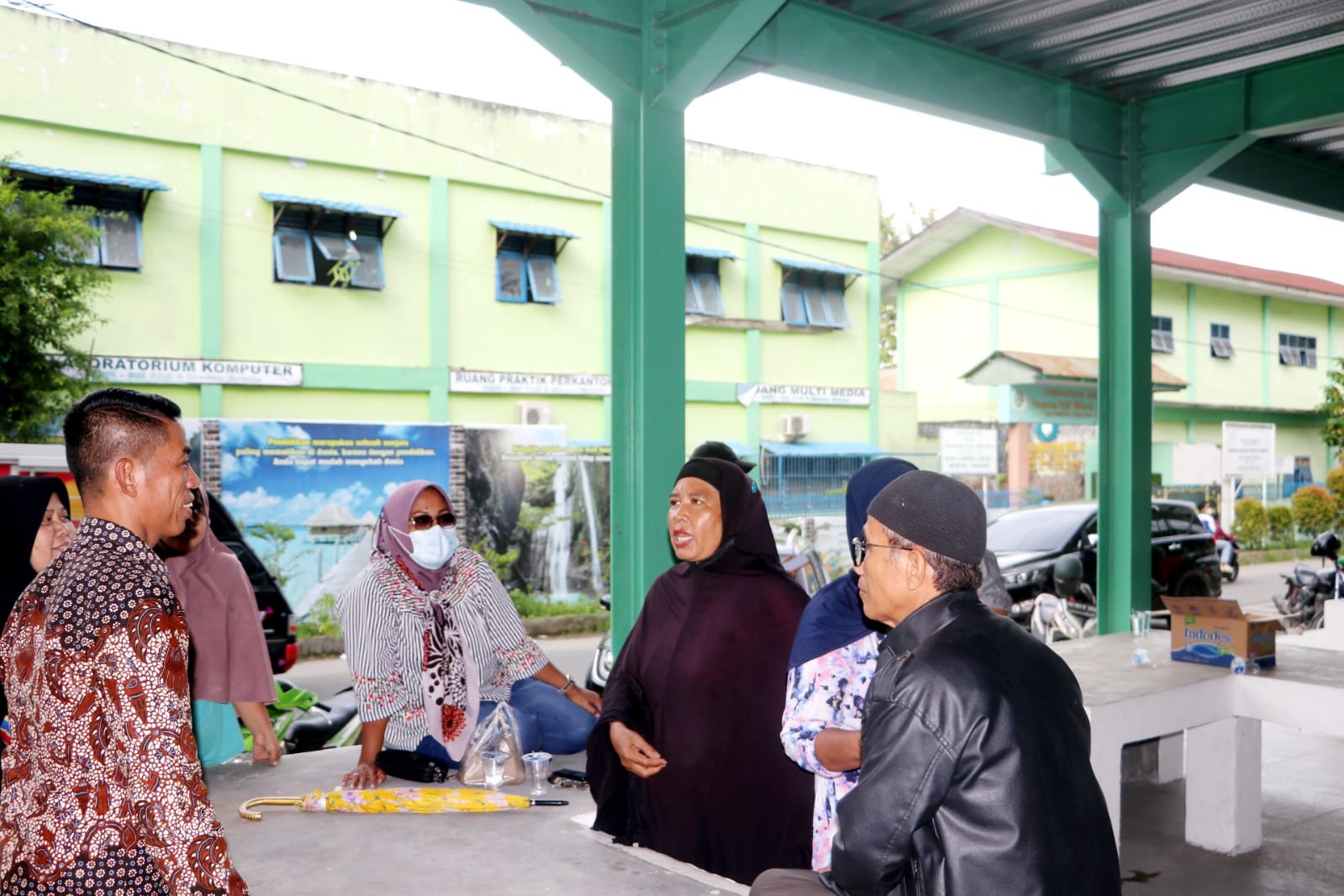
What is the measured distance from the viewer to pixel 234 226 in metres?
12.9

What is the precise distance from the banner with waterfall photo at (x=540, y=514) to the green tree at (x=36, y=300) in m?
4.55

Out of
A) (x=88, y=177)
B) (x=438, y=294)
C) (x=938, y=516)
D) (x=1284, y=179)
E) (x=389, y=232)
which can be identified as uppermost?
(x=88, y=177)

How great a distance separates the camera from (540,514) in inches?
572

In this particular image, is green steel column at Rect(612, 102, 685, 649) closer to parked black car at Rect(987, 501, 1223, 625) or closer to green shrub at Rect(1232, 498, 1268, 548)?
parked black car at Rect(987, 501, 1223, 625)

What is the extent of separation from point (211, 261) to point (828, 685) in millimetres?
11689

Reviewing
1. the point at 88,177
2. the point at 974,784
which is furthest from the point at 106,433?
the point at 88,177

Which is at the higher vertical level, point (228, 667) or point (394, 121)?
point (394, 121)

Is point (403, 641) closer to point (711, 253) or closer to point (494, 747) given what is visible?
point (494, 747)

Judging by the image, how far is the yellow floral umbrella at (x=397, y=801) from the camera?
383 centimetres

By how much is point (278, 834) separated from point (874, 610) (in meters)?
2.37

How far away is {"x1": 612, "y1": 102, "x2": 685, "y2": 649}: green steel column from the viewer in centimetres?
480

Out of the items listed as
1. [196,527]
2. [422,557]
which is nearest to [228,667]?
[196,527]

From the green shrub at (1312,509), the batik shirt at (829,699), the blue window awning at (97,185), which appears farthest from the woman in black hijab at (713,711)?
the green shrub at (1312,509)

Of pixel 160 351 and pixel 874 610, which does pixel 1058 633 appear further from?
pixel 160 351
